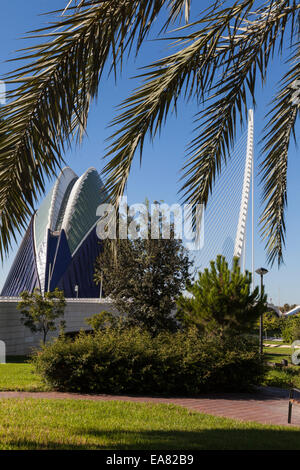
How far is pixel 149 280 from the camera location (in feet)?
59.5

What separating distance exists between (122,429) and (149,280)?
40.8 ft

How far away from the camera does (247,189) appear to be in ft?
83.5

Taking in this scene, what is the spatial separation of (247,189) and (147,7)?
74.3 ft

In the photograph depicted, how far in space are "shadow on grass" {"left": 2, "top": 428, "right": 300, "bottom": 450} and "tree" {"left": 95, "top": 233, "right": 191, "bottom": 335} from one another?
12214 mm

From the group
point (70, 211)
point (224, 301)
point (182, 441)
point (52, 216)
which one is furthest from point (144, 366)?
point (52, 216)

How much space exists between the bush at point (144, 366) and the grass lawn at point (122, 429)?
1.71m

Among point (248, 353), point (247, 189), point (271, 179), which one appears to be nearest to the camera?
point (271, 179)

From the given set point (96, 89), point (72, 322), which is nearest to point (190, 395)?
point (96, 89)

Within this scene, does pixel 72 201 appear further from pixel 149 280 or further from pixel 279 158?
pixel 279 158

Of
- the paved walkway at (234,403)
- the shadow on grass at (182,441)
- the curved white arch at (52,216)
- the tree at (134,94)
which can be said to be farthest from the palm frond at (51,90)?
the curved white arch at (52,216)

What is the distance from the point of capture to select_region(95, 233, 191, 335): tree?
18219mm

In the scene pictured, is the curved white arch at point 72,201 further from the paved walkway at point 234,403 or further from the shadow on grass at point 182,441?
the shadow on grass at point 182,441

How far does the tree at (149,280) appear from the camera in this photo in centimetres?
1822
